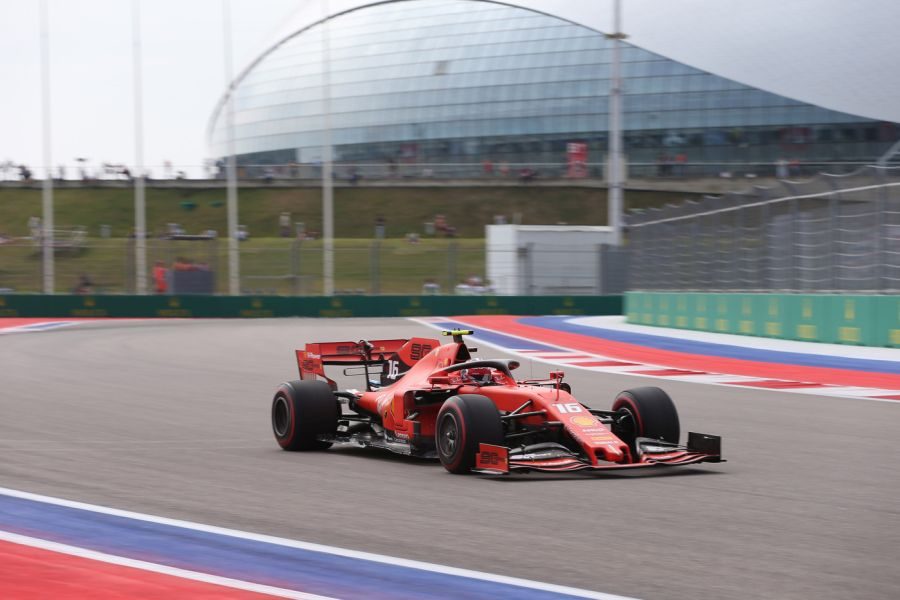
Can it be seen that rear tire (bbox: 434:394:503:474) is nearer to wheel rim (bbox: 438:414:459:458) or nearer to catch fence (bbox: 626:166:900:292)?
wheel rim (bbox: 438:414:459:458)

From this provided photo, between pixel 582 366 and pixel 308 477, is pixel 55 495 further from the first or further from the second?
pixel 582 366

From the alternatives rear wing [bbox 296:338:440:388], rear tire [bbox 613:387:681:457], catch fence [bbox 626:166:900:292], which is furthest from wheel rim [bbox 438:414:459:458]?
catch fence [bbox 626:166:900:292]

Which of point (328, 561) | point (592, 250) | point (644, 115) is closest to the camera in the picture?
point (328, 561)

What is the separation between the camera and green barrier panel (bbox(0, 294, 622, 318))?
35656mm

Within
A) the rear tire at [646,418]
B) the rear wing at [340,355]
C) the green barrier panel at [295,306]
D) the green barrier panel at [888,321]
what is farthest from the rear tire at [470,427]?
the green barrier panel at [295,306]

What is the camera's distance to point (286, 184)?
69.3m

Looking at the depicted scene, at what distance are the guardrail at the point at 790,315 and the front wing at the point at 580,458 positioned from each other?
1045cm

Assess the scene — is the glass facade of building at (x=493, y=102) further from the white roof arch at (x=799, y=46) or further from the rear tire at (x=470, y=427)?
the rear tire at (x=470, y=427)

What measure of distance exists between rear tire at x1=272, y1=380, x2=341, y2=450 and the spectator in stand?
3041cm

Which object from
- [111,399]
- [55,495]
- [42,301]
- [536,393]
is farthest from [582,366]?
[42,301]

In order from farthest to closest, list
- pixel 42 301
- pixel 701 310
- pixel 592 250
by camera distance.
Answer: pixel 592 250, pixel 42 301, pixel 701 310

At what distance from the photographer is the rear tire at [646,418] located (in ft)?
27.3

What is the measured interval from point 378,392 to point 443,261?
32.0 metres

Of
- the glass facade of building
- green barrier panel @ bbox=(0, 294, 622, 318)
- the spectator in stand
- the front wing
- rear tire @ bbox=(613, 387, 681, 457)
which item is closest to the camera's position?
the front wing
